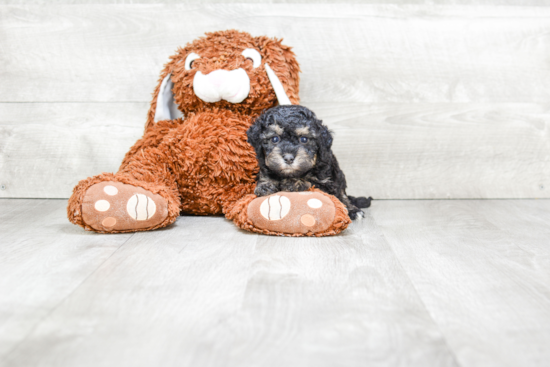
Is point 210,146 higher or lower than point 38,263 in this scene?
higher

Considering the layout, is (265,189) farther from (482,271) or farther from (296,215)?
(482,271)

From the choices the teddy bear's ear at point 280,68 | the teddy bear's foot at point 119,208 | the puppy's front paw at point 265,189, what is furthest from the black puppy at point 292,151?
the teddy bear's foot at point 119,208

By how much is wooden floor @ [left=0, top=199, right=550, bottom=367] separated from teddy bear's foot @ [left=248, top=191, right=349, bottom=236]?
1.2 inches

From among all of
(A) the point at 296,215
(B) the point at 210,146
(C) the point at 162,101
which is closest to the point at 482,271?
(A) the point at 296,215

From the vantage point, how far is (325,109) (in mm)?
1689

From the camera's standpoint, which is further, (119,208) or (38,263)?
(119,208)

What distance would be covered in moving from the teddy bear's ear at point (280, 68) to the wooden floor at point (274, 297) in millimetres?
416

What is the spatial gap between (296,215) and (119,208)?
0.42 m

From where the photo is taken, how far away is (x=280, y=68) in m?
1.41

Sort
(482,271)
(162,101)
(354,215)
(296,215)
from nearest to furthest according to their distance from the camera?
(482,271) → (296,215) → (354,215) → (162,101)

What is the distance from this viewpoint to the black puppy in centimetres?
121

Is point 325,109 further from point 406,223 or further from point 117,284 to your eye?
point 117,284

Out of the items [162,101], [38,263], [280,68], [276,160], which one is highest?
[280,68]

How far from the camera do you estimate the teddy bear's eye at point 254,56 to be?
1411 millimetres
